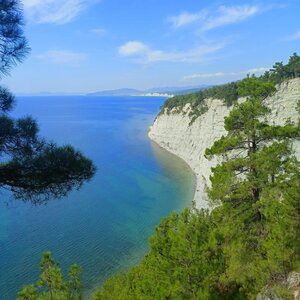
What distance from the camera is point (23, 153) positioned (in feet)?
17.9

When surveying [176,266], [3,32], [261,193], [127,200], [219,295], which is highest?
[3,32]

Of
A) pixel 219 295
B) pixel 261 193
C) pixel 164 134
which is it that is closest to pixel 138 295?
pixel 219 295

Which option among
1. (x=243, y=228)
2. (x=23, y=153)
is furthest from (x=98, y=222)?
(x=23, y=153)

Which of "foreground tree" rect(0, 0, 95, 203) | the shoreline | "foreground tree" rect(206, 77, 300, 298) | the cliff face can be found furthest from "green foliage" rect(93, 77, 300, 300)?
the cliff face

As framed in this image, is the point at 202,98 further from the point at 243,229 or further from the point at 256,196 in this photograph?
the point at 243,229

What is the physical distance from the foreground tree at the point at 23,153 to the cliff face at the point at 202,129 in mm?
21686

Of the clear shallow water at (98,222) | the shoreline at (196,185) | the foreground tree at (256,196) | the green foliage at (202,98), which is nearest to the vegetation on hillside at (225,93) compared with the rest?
the green foliage at (202,98)

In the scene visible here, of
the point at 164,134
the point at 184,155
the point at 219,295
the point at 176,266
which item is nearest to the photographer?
the point at 176,266

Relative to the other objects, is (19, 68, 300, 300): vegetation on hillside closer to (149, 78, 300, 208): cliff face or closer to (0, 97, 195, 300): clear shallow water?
(0, 97, 195, 300): clear shallow water

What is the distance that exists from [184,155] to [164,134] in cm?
1342

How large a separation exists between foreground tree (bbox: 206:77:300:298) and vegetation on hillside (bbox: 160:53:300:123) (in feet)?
50.9

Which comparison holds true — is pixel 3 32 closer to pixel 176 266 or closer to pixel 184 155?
pixel 176 266

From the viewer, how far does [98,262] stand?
2292 cm

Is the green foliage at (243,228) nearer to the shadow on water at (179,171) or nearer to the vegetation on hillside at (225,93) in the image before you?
the vegetation on hillside at (225,93)
